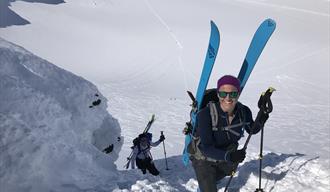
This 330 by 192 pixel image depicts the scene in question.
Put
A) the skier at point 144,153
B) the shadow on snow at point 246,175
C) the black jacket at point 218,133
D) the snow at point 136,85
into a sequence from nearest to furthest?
the black jacket at point 218,133, the snow at point 136,85, the shadow on snow at point 246,175, the skier at point 144,153

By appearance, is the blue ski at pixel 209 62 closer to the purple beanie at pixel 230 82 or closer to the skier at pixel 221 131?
the skier at pixel 221 131

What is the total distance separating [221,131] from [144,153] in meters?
8.98

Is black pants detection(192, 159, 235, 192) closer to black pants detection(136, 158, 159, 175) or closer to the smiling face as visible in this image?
the smiling face

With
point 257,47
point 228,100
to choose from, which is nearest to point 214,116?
point 228,100

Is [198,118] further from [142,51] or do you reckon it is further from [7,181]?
[142,51]

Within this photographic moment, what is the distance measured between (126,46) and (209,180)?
159 feet

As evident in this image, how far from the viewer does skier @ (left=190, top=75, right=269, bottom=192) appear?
18.8ft

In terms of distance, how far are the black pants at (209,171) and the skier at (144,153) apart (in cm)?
809

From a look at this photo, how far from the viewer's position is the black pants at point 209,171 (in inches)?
243

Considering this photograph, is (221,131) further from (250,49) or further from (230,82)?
(250,49)

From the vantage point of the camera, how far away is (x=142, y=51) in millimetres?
52031

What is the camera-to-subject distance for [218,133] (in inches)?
233

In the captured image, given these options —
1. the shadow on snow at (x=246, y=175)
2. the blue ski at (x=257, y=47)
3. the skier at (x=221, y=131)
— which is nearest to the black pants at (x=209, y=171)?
the skier at (x=221, y=131)

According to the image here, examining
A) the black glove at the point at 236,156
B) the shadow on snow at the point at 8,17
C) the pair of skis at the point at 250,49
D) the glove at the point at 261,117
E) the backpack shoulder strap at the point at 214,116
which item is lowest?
the shadow on snow at the point at 8,17
